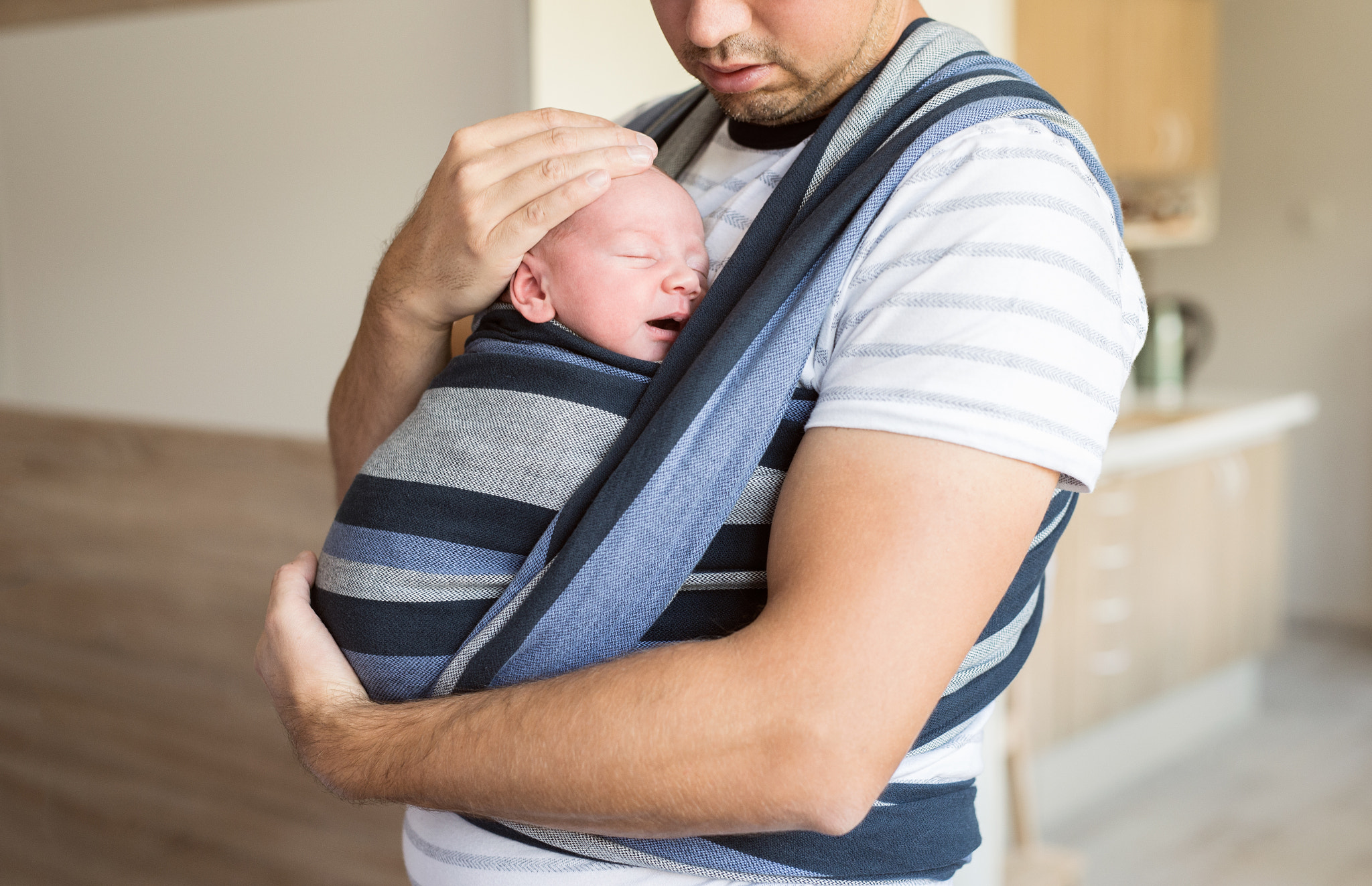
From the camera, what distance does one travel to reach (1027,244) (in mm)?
679

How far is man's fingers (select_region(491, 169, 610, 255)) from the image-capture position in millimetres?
850

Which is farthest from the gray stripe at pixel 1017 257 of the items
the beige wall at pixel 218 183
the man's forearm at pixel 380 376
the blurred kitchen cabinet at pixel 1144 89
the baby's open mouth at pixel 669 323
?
the blurred kitchen cabinet at pixel 1144 89

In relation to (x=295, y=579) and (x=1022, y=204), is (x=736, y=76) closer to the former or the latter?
(x=1022, y=204)

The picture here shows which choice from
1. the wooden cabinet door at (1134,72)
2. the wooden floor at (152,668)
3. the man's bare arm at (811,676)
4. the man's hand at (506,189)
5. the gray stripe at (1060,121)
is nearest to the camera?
the man's bare arm at (811,676)

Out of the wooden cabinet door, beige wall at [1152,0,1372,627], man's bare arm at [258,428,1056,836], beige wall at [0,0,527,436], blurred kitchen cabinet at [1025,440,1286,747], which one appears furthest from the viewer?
beige wall at [1152,0,1372,627]

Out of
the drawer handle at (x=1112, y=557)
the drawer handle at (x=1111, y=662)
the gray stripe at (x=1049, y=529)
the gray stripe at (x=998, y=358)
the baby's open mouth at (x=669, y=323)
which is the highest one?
the gray stripe at (x=998, y=358)

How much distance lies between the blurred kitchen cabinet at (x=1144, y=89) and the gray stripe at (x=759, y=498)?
307 centimetres

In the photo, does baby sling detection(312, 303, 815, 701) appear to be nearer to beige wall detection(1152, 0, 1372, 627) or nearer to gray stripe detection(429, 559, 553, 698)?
gray stripe detection(429, 559, 553, 698)

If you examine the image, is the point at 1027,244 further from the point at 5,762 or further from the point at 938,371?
the point at 5,762

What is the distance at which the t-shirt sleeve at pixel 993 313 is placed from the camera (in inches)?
25.9

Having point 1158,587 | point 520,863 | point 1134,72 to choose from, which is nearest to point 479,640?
point 520,863

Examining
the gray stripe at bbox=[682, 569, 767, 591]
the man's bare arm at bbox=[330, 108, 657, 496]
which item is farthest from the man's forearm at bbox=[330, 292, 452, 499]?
the gray stripe at bbox=[682, 569, 767, 591]

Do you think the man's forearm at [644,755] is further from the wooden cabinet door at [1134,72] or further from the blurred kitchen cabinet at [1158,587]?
the wooden cabinet door at [1134,72]

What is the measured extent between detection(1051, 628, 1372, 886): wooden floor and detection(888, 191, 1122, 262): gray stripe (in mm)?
2606
